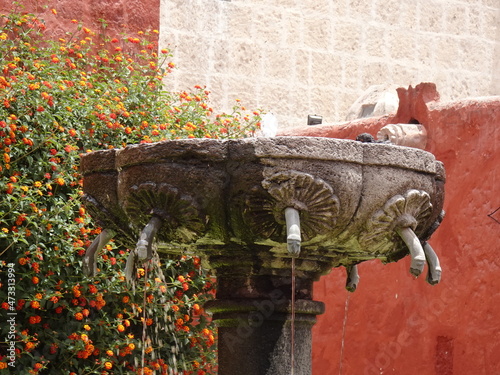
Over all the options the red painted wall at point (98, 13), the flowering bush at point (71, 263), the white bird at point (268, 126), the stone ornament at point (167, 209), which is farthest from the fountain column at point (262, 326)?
the red painted wall at point (98, 13)

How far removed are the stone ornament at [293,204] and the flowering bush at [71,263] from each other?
3.36 ft

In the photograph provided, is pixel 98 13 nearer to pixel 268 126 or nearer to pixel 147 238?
pixel 268 126

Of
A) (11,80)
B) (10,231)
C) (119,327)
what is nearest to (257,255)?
(119,327)

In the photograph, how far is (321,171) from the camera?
320 cm

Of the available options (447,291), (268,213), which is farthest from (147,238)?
(447,291)

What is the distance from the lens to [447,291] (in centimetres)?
548

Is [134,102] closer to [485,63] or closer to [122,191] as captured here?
[122,191]

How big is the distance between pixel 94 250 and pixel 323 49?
5364 millimetres

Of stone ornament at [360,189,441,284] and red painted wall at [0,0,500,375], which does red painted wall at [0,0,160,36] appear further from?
stone ornament at [360,189,441,284]

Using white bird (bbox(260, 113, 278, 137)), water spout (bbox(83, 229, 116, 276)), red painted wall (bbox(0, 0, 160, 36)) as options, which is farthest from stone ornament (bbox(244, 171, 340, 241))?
red painted wall (bbox(0, 0, 160, 36))

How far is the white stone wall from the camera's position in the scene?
8203 mm

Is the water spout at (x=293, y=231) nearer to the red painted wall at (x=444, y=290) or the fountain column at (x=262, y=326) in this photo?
the fountain column at (x=262, y=326)

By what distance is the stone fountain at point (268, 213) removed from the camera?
10.5 feet

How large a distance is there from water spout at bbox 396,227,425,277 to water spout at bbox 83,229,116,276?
1.10 metres
